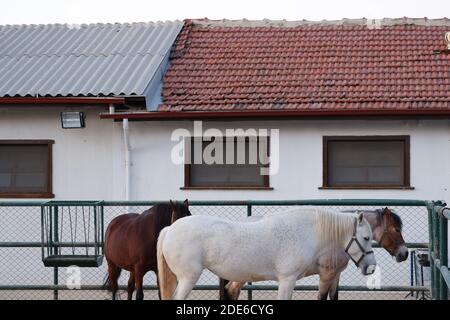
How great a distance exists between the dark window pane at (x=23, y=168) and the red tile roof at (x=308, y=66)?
2222 mm

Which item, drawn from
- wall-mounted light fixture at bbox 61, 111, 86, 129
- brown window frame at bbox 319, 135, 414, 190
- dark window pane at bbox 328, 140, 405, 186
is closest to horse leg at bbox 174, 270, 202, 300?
brown window frame at bbox 319, 135, 414, 190

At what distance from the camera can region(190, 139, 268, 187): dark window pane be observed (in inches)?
604

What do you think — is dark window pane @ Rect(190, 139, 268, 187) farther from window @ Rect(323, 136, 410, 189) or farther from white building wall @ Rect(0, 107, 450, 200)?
window @ Rect(323, 136, 410, 189)

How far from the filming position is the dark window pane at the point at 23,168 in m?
15.8

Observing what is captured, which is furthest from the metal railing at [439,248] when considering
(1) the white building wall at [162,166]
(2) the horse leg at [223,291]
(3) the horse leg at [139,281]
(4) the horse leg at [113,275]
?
(1) the white building wall at [162,166]

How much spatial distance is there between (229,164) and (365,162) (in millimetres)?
2109

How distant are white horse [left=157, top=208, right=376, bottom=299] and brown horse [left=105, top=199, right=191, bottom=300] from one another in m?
1.08

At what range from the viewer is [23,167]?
1592 cm

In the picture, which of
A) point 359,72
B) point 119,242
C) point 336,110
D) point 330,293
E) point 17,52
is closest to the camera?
point 330,293

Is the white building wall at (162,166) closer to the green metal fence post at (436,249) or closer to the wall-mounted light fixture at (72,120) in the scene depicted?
the wall-mounted light fixture at (72,120)
